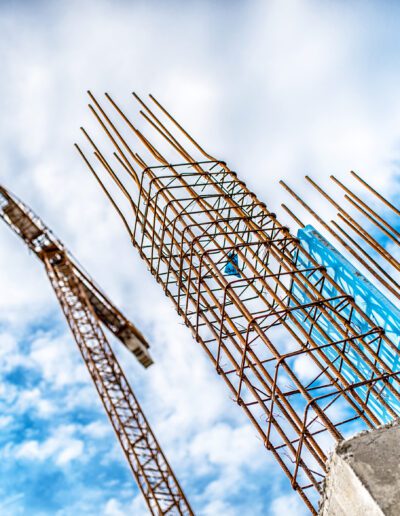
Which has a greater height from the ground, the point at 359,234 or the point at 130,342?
the point at 130,342

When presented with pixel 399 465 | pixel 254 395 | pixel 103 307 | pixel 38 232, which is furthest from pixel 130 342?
pixel 399 465

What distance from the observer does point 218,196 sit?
38.0ft

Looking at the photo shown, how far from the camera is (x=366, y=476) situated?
448cm

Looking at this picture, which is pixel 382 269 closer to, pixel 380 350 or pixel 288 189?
pixel 380 350

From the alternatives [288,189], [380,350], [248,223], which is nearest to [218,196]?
[248,223]

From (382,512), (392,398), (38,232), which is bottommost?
(382,512)

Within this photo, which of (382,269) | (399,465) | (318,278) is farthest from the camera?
(318,278)

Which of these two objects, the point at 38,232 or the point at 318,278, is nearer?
the point at 318,278

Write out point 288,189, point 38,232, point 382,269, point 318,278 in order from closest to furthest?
point 382,269
point 318,278
point 288,189
point 38,232

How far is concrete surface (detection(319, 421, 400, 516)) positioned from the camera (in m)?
4.33

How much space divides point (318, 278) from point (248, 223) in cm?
184

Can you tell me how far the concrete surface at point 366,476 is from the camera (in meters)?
4.33

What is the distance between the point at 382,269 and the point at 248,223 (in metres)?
2.75

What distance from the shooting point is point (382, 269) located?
10.6 meters
